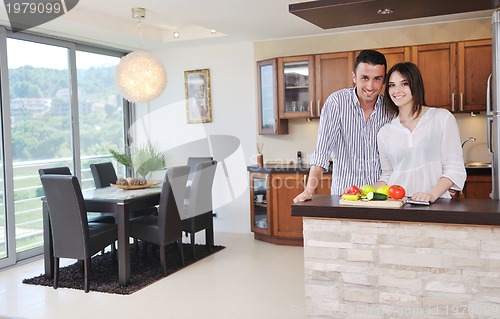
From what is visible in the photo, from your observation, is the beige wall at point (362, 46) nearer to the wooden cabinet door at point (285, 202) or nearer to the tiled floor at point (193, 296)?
the wooden cabinet door at point (285, 202)

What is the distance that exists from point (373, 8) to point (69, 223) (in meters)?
3.12

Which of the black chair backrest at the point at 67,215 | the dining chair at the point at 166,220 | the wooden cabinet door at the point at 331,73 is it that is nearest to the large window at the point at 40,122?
the black chair backrest at the point at 67,215

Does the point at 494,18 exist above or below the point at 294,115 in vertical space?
above

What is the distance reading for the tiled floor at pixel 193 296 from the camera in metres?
4.09

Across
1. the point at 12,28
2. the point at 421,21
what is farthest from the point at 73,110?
the point at 421,21

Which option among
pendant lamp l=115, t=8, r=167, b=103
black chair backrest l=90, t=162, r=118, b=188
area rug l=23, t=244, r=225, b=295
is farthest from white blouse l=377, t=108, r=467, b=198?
black chair backrest l=90, t=162, r=118, b=188

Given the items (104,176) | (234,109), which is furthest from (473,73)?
(104,176)

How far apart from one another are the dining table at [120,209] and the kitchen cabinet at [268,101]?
1.96 metres

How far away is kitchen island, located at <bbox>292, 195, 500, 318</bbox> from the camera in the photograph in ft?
8.13

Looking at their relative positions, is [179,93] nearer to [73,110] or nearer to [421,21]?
[73,110]

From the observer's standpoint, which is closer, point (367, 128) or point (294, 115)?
point (367, 128)

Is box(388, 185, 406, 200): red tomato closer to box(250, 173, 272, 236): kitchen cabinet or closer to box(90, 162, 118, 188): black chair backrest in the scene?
box(250, 173, 272, 236): kitchen cabinet

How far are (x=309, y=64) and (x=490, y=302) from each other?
169 inches

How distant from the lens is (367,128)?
3145 millimetres
